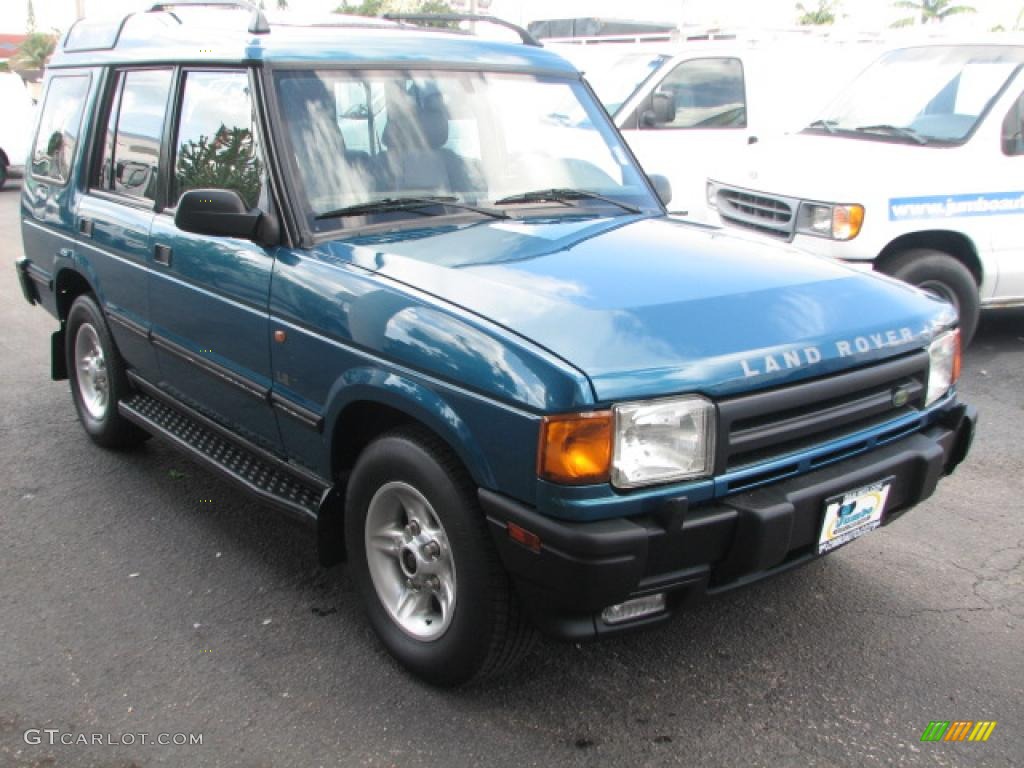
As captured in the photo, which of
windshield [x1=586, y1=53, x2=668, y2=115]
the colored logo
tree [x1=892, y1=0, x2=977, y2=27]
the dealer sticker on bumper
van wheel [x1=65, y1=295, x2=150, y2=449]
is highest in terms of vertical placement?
tree [x1=892, y1=0, x2=977, y2=27]

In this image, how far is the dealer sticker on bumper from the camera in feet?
8.90

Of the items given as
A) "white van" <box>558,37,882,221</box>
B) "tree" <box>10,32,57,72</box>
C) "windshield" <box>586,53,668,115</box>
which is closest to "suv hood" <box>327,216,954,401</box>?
"white van" <box>558,37,882,221</box>

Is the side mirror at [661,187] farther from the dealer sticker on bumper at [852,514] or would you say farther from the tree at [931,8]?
the tree at [931,8]

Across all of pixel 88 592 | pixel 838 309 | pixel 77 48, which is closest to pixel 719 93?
pixel 77 48

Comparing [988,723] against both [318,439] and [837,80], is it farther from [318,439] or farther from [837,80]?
[837,80]

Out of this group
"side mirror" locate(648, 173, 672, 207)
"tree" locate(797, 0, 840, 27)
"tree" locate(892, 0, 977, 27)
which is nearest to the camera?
"side mirror" locate(648, 173, 672, 207)

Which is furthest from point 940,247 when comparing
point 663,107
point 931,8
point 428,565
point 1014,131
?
point 931,8

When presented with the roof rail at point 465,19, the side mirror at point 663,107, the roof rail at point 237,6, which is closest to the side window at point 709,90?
the side mirror at point 663,107

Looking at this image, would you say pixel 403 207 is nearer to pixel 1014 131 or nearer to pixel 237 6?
pixel 237 6

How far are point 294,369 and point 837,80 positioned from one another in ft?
25.2

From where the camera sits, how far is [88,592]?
3.58m

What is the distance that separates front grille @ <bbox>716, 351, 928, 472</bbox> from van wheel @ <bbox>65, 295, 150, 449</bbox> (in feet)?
10.7

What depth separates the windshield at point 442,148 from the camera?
3.37 meters

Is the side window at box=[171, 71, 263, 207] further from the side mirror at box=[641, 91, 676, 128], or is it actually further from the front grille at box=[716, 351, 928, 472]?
the side mirror at box=[641, 91, 676, 128]
